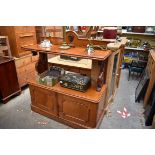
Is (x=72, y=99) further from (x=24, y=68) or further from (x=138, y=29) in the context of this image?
(x=138, y=29)

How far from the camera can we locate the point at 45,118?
2.44 m

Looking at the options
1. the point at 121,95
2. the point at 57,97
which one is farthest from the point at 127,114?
the point at 57,97

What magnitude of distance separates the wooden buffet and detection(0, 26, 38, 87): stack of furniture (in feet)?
2.81

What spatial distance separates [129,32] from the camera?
446 centimetres

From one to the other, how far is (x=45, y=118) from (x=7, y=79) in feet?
3.59

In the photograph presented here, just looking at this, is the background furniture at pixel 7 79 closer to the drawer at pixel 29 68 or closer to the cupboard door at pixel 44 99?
the drawer at pixel 29 68

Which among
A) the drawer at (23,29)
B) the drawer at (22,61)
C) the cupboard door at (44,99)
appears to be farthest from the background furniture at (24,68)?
the cupboard door at (44,99)

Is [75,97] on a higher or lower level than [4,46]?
lower

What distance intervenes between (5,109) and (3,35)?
1569 mm

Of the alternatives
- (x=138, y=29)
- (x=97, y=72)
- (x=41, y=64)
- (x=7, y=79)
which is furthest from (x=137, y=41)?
(x=7, y=79)

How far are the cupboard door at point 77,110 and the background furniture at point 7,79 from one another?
4.19 ft

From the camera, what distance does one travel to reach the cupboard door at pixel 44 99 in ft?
7.25

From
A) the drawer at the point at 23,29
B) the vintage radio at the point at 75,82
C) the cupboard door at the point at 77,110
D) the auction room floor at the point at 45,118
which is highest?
the drawer at the point at 23,29

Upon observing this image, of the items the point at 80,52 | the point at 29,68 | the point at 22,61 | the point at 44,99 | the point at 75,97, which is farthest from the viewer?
the point at 29,68
